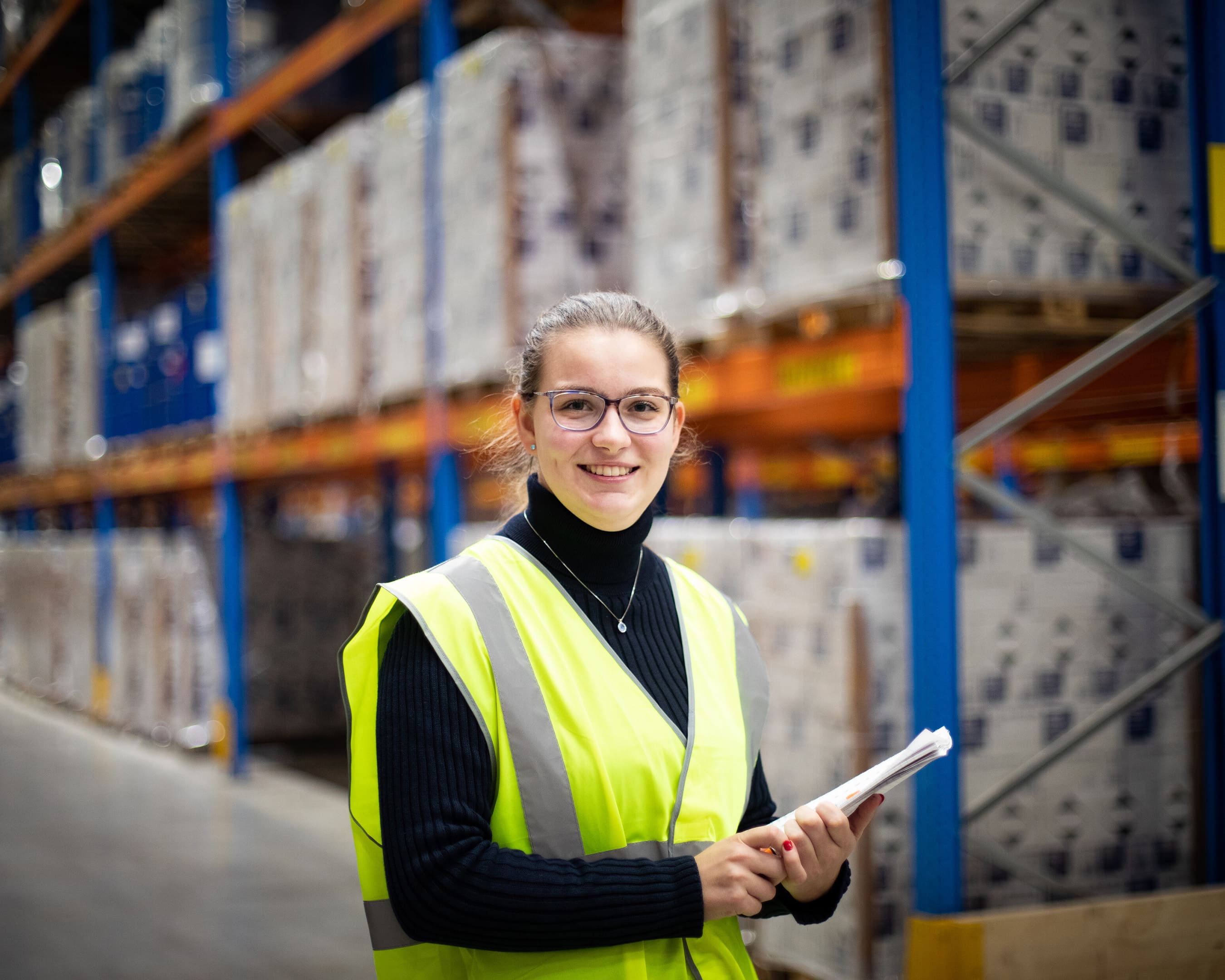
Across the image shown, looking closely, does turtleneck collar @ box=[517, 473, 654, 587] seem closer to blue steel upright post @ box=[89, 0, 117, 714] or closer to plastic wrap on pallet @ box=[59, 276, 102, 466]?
blue steel upright post @ box=[89, 0, 117, 714]

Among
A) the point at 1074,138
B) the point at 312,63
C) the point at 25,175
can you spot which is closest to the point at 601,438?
the point at 1074,138

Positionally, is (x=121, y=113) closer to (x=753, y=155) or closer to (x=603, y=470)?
(x=753, y=155)

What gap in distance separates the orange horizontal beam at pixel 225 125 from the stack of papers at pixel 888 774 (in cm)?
508

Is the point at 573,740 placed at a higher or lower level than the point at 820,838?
higher

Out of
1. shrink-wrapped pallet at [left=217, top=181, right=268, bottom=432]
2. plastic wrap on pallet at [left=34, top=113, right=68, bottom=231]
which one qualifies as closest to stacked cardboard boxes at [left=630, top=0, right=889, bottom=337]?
shrink-wrapped pallet at [left=217, top=181, right=268, bottom=432]

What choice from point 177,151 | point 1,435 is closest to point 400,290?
point 177,151

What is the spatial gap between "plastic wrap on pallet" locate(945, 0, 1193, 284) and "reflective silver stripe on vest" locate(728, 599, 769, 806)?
1698 millimetres

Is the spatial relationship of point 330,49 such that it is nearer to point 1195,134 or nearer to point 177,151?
point 177,151

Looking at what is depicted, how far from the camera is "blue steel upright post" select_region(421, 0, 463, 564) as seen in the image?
17.9 feet

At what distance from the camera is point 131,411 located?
33.9ft

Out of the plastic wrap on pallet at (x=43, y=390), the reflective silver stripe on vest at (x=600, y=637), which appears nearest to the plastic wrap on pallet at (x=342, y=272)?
the reflective silver stripe on vest at (x=600, y=637)

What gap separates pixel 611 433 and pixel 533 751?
16.5 inches

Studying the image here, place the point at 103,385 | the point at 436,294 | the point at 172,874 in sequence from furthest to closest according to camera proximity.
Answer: the point at 103,385, the point at 172,874, the point at 436,294

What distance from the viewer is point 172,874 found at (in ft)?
18.7
